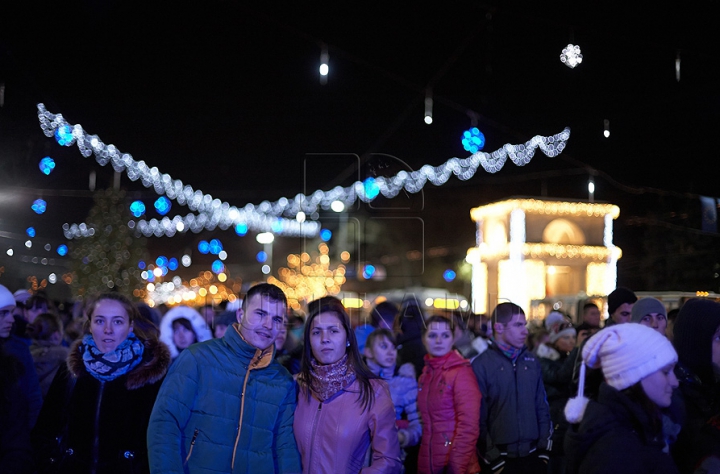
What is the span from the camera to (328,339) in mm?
4027

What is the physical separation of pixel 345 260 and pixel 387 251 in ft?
7.99

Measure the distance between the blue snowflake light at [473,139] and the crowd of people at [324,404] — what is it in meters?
8.76

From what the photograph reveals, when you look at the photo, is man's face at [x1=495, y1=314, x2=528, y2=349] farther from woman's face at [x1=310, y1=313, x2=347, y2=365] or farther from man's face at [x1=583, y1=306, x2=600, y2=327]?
woman's face at [x1=310, y1=313, x2=347, y2=365]

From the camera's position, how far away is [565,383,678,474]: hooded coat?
2682 mm

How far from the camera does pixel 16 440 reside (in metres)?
4.67

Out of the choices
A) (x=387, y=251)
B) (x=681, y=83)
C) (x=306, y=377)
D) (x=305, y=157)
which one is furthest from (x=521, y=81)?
(x=387, y=251)

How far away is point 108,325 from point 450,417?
8.06 ft

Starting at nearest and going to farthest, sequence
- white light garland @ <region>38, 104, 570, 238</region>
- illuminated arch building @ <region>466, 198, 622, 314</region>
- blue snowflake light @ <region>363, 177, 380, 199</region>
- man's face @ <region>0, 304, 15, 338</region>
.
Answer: man's face @ <region>0, 304, 15, 338</region> → white light garland @ <region>38, 104, 570, 238</region> → blue snowflake light @ <region>363, 177, 380, 199</region> → illuminated arch building @ <region>466, 198, 622, 314</region>

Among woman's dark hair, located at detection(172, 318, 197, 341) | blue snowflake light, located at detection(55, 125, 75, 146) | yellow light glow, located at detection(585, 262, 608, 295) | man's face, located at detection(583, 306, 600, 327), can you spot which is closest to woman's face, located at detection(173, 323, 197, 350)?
woman's dark hair, located at detection(172, 318, 197, 341)

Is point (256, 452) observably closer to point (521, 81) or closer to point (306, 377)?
point (306, 377)

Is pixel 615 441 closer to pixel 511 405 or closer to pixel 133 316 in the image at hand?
pixel 133 316

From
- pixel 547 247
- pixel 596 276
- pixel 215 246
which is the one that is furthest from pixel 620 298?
pixel 215 246

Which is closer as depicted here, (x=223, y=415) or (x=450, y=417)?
(x=223, y=415)

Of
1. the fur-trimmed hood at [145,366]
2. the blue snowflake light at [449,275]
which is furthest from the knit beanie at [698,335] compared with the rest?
the blue snowflake light at [449,275]
